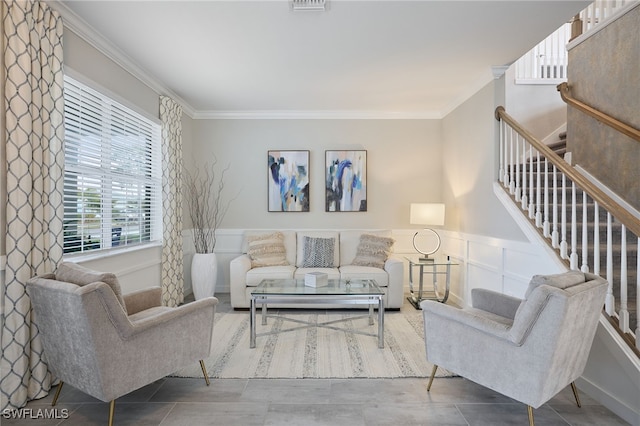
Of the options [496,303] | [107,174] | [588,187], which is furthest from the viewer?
[107,174]

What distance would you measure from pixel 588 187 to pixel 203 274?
156 inches

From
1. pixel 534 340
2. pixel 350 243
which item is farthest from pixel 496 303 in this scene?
pixel 350 243

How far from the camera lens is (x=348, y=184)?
16.2 ft

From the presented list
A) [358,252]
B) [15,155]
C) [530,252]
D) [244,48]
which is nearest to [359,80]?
[244,48]

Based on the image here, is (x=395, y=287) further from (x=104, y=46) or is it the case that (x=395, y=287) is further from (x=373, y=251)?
(x=104, y=46)

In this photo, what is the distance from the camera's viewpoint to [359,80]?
147 inches

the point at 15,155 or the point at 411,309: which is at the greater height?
the point at 15,155

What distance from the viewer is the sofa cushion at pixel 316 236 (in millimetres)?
4535

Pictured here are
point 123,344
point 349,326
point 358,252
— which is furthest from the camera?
point 358,252

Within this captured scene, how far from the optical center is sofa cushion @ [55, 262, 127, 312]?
1.92 meters

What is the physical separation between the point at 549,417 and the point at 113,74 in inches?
168

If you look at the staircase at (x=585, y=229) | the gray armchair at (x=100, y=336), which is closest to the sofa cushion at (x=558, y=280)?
the staircase at (x=585, y=229)

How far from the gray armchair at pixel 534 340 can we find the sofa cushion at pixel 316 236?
8.09 feet

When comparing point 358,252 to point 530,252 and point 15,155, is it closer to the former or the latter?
point 530,252
